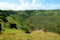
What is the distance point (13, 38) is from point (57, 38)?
5.24 m

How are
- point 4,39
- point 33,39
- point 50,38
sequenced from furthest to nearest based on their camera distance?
1. point 50,38
2. point 33,39
3. point 4,39

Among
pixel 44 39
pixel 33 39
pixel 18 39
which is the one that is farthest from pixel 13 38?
pixel 44 39

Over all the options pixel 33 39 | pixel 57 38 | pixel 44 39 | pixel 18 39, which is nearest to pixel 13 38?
pixel 18 39

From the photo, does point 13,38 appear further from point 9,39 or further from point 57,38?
point 57,38

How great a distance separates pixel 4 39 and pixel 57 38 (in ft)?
20.5

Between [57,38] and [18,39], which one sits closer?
[18,39]

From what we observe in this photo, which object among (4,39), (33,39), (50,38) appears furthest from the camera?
(50,38)

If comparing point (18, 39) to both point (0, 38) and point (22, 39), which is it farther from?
point (0, 38)

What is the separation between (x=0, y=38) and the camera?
52.9ft

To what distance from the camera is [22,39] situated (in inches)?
643

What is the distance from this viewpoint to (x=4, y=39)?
625 inches

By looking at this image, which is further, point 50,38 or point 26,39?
point 50,38

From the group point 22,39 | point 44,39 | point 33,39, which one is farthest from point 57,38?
point 22,39

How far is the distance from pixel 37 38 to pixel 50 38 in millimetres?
1716
